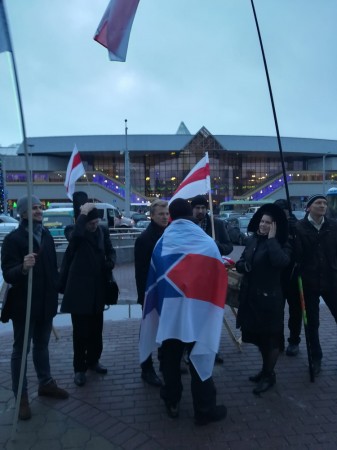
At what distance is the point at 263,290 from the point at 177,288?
107 cm

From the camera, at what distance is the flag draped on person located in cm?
331

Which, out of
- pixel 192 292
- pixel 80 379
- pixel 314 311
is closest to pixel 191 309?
pixel 192 292

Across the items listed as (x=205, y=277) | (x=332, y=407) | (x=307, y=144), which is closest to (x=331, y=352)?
(x=332, y=407)

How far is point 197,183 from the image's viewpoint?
5648 mm

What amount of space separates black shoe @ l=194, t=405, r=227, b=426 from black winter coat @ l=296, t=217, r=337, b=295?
173 cm

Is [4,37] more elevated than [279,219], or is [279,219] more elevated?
[4,37]

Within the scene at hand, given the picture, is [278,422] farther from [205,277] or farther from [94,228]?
[94,228]

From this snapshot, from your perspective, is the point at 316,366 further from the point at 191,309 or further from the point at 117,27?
the point at 117,27

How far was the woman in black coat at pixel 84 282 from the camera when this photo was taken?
414 centimetres

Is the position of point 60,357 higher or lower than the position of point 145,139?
lower

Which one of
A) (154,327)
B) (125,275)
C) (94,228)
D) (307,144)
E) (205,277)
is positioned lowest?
(125,275)

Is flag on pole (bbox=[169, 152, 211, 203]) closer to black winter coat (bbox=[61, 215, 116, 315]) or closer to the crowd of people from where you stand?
the crowd of people

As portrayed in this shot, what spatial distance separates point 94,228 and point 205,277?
1.57 metres

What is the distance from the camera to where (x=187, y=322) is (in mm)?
3271
